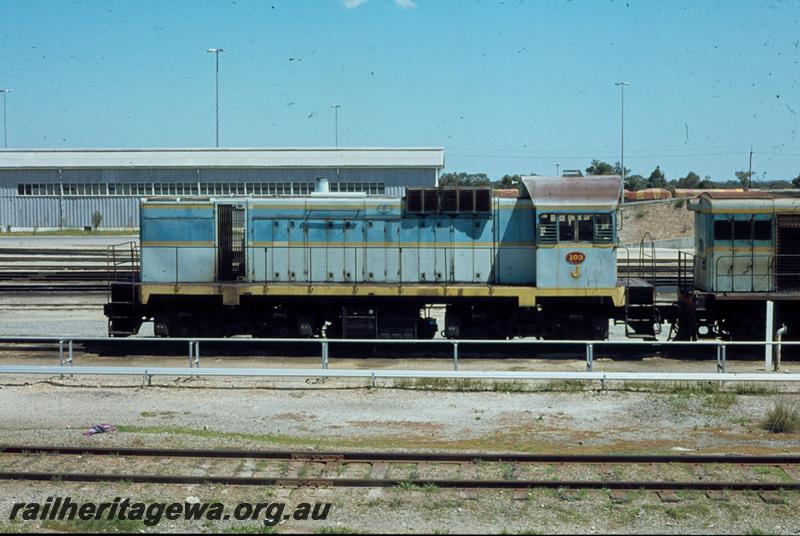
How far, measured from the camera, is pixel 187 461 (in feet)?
37.0

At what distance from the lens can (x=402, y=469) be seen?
1088 cm

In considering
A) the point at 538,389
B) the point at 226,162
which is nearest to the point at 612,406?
the point at 538,389

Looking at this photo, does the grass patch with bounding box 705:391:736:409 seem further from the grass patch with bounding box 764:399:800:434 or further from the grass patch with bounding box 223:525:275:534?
the grass patch with bounding box 223:525:275:534

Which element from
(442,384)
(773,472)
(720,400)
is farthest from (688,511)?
(442,384)

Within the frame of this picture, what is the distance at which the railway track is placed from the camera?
1024cm

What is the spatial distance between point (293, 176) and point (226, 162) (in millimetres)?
3782

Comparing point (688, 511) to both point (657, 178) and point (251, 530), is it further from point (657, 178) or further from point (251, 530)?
point (657, 178)

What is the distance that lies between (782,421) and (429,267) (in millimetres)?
8207

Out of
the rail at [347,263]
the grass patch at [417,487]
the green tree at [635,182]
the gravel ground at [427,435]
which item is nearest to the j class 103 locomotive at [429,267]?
the rail at [347,263]

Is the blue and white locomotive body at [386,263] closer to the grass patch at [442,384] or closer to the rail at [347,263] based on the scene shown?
the rail at [347,263]

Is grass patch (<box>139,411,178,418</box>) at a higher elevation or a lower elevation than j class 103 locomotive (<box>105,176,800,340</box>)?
lower

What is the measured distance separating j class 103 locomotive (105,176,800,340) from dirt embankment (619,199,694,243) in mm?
32896

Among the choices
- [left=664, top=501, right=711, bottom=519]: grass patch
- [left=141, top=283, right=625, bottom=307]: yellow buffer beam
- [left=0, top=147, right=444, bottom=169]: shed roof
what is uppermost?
[left=0, top=147, right=444, bottom=169]: shed roof

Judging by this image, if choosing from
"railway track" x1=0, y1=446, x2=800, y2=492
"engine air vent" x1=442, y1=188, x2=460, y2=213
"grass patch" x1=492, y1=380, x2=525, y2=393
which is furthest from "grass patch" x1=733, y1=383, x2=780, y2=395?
"engine air vent" x1=442, y1=188, x2=460, y2=213
